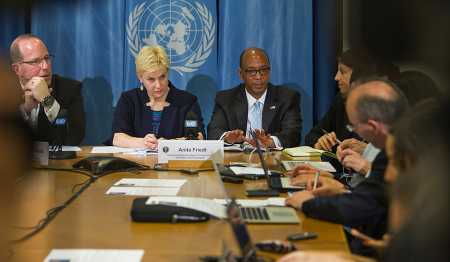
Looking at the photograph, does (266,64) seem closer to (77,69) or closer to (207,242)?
(77,69)

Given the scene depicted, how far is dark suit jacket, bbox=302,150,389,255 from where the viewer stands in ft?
5.71

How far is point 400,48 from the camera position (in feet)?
2.96

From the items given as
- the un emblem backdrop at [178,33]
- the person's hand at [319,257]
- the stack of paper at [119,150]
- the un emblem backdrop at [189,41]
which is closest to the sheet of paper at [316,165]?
the stack of paper at [119,150]

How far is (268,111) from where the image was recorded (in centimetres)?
409

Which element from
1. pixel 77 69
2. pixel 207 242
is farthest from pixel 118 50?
pixel 207 242

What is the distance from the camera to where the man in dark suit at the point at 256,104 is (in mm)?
4066

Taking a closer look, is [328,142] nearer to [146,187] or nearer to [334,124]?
[334,124]

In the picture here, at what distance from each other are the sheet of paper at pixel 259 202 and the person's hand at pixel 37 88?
1800 millimetres

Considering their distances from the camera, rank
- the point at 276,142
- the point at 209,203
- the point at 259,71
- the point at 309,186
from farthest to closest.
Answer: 1. the point at 259,71
2. the point at 276,142
3. the point at 309,186
4. the point at 209,203

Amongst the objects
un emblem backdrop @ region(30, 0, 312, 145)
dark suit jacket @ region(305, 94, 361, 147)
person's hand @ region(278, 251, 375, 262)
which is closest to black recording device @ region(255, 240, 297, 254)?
person's hand @ region(278, 251, 375, 262)

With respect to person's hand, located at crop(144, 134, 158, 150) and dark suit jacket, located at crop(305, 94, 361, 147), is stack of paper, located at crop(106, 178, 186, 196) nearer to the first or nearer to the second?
person's hand, located at crop(144, 134, 158, 150)

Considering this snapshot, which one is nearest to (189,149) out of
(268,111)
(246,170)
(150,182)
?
(246,170)

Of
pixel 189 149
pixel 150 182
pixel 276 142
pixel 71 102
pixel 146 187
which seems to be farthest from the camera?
pixel 71 102

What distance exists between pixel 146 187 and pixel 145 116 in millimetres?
1624
